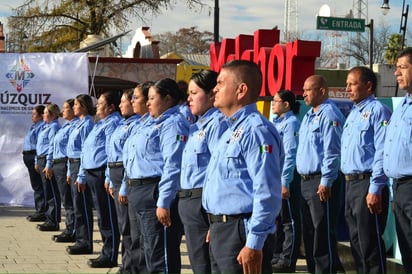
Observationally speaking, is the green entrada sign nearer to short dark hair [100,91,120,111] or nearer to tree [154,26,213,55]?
short dark hair [100,91,120,111]

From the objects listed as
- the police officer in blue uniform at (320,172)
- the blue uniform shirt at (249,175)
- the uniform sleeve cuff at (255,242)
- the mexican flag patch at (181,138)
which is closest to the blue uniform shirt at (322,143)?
the police officer in blue uniform at (320,172)

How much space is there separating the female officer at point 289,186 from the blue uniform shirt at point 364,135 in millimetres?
1641

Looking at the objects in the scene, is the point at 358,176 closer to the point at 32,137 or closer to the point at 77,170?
the point at 77,170

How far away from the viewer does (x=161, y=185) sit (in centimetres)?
687

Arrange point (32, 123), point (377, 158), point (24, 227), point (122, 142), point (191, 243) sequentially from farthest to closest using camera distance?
point (32, 123)
point (24, 227)
point (122, 142)
point (377, 158)
point (191, 243)

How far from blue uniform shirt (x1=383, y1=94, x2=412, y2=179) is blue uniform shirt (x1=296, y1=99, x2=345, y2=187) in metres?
1.42

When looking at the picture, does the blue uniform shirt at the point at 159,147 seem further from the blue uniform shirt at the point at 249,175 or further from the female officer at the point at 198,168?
the blue uniform shirt at the point at 249,175

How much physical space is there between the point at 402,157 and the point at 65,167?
6691mm

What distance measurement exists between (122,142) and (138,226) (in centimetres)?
148

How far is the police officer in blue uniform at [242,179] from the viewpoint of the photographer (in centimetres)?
474

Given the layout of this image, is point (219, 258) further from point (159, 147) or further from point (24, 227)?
point (24, 227)

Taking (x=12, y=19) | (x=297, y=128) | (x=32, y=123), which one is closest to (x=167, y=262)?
(x=297, y=128)

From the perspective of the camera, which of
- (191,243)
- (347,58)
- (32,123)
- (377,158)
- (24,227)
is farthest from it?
(347,58)

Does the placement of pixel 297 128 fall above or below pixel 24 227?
above
